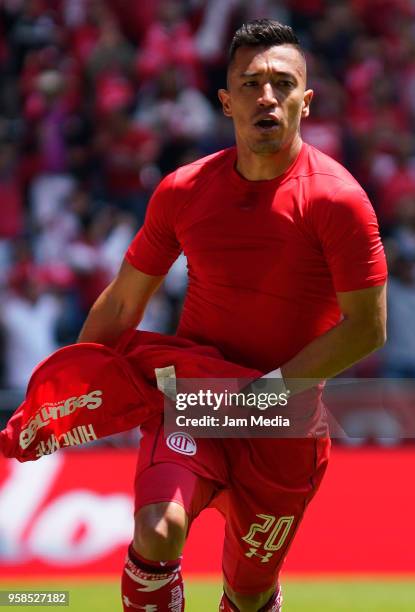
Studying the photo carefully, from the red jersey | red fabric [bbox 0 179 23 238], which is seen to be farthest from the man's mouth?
red fabric [bbox 0 179 23 238]

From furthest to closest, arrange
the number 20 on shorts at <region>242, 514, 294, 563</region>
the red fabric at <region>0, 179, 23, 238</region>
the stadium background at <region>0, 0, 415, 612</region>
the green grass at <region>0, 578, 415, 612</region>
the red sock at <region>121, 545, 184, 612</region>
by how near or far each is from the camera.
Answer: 1. the red fabric at <region>0, 179, 23, 238</region>
2. the stadium background at <region>0, 0, 415, 612</region>
3. the green grass at <region>0, 578, 415, 612</region>
4. the number 20 on shorts at <region>242, 514, 294, 563</region>
5. the red sock at <region>121, 545, 184, 612</region>

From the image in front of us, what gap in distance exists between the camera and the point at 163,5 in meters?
13.4

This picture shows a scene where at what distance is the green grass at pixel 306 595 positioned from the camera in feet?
25.1

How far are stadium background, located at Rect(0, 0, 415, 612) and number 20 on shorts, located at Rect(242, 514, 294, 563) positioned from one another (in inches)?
124

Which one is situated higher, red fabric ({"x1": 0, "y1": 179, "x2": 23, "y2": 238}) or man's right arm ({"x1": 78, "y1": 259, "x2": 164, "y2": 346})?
man's right arm ({"x1": 78, "y1": 259, "x2": 164, "y2": 346})

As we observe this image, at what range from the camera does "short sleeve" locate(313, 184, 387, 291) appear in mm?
4750

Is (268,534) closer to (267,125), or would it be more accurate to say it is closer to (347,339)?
(347,339)

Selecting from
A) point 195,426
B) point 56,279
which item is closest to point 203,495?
point 195,426

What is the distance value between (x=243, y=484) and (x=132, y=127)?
26.2 feet

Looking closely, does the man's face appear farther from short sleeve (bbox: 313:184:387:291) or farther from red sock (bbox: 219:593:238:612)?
red sock (bbox: 219:593:238:612)

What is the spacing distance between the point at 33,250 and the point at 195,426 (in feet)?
23.4

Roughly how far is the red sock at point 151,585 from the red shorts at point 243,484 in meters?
0.22

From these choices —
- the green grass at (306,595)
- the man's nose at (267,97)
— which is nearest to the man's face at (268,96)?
the man's nose at (267,97)

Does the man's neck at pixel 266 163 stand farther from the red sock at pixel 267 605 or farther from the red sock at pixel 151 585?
the red sock at pixel 267 605
